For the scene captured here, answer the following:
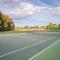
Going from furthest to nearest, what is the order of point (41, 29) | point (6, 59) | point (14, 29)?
point (41, 29)
point (14, 29)
point (6, 59)

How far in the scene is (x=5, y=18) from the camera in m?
81.6

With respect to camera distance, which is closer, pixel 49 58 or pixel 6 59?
pixel 6 59

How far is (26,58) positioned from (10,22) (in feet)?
223

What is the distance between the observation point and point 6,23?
79.9m

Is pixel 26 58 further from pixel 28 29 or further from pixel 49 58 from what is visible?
pixel 28 29

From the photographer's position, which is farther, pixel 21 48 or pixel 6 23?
pixel 6 23

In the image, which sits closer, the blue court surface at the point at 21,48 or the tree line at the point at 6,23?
the blue court surface at the point at 21,48

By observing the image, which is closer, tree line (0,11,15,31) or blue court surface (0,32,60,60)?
blue court surface (0,32,60,60)

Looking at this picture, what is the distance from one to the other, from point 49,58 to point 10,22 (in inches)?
2664

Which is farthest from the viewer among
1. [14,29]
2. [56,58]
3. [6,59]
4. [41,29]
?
[41,29]

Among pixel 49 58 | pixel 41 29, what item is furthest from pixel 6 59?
pixel 41 29

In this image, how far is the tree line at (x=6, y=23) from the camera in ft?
251

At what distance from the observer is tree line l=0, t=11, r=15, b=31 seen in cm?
7656

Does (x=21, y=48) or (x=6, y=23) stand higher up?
(x=6, y=23)
